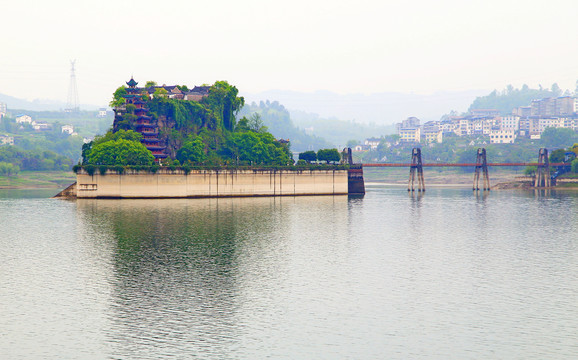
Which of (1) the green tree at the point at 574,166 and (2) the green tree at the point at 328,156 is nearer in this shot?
(2) the green tree at the point at 328,156

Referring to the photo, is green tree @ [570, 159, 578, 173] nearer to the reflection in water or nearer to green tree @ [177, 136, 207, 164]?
the reflection in water

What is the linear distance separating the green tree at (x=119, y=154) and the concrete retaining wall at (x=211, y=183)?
164 inches

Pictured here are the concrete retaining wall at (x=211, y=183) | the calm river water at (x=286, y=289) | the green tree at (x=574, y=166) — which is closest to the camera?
the calm river water at (x=286, y=289)

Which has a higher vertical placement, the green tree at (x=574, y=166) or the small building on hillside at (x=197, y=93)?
the small building on hillside at (x=197, y=93)

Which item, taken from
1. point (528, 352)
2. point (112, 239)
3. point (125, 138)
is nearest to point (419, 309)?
point (528, 352)

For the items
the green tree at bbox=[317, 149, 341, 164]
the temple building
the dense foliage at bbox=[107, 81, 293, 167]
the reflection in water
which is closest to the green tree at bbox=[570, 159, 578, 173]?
the green tree at bbox=[317, 149, 341, 164]

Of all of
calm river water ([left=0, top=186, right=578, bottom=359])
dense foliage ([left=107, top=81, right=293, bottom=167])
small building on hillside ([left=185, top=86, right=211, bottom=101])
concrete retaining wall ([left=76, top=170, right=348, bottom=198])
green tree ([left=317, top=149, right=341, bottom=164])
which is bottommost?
calm river water ([left=0, top=186, right=578, bottom=359])

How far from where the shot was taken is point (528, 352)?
120 ft

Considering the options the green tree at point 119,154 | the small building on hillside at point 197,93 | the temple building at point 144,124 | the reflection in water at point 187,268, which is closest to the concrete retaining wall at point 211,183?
the green tree at point 119,154

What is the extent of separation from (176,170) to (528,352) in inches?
4465

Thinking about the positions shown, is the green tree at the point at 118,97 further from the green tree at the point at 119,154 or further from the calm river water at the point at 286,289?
the calm river water at the point at 286,289

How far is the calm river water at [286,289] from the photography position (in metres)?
38.4

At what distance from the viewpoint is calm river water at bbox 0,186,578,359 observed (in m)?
38.4

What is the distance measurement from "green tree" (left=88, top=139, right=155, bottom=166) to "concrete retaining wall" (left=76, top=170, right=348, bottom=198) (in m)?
4.18
